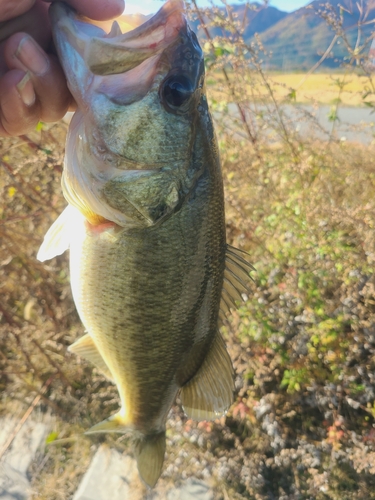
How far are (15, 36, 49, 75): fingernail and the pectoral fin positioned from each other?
463 millimetres

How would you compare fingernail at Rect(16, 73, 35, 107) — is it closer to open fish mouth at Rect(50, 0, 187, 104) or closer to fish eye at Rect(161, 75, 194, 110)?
open fish mouth at Rect(50, 0, 187, 104)

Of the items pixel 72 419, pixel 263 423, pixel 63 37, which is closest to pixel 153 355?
pixel 63 37

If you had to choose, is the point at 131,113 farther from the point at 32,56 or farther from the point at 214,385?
the point at 214,385

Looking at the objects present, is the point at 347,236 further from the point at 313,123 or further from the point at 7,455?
the point at 7,455

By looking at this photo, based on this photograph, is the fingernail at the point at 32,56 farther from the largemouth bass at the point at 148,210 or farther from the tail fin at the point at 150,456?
the tail fin at the point at 150,456

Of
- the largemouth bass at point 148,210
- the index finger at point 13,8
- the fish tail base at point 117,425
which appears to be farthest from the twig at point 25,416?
the index finger at point 13,8

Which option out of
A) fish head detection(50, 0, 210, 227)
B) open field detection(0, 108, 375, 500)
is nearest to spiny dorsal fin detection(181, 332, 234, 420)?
fish head detection(50, 0, 210, 227)

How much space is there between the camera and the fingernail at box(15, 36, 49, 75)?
1.27 m

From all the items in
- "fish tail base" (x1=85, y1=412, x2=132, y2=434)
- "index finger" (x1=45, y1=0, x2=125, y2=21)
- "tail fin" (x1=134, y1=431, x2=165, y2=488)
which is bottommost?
"tail fin" (x1=134, y1=431, x2=165, y2=488)

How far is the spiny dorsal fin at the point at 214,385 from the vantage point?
1634 millimetres

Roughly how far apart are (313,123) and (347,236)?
1121 mm

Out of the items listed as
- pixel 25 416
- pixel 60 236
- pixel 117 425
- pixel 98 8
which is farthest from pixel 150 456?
pixel 25 416

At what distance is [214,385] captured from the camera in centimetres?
165

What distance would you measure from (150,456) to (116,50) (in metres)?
1.62
